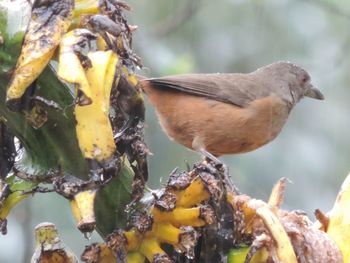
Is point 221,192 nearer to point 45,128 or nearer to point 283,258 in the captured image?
point 283,258

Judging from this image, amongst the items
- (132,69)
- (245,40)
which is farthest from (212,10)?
(132,69)

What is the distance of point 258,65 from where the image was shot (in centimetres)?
578

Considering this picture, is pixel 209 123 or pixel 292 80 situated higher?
pixel 292 80

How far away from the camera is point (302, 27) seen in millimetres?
5234

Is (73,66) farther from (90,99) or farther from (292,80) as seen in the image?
(292,80)

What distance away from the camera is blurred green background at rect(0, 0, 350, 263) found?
4.58 m

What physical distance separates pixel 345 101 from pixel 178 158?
1408mm

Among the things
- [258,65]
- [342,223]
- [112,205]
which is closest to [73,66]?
[112,205]

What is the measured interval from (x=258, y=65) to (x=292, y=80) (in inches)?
53.9

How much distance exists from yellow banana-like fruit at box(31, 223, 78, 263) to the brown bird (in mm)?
2045

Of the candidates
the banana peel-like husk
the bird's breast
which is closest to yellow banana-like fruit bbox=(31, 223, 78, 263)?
the banana peel-like husk

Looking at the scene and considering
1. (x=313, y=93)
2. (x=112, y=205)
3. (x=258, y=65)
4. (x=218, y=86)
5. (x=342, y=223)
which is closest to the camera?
(x=112, y=205)

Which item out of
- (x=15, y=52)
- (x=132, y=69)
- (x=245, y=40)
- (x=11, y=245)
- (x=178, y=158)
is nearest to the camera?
(x=15, y=52)

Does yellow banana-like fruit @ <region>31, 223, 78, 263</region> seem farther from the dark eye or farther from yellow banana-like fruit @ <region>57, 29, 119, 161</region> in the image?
the dark eye
